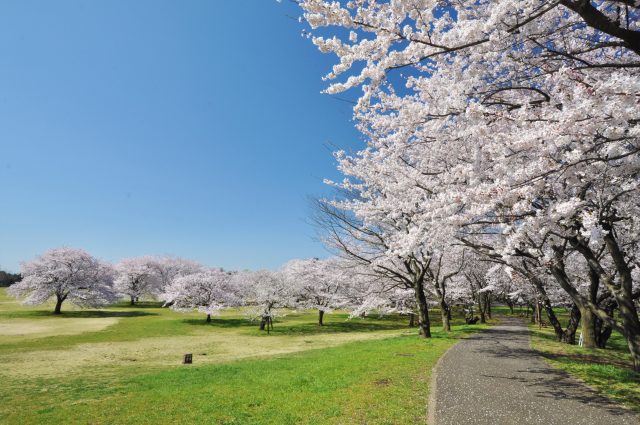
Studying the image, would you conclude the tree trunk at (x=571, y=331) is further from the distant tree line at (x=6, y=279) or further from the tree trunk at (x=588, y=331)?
the distant tree line at (x=6, y=279)

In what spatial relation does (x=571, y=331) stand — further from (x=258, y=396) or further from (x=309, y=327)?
(x=309, y=327)

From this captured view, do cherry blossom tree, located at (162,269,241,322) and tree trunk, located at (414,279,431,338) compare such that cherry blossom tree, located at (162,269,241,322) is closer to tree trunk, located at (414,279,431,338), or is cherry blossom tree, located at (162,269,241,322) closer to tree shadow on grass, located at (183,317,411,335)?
tree shadow on grass, located at (183,317,411,335)

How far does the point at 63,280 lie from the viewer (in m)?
54.3

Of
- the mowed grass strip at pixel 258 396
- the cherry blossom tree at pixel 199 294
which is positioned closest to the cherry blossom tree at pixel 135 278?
the cherry blossom tree at pixel 199 294

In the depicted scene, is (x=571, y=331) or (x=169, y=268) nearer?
(x=571, y=331)

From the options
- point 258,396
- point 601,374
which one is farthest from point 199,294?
point 601,374

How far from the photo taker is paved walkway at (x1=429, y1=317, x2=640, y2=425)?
762 centimetres

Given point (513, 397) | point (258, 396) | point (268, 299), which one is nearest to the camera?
point (513, 397)

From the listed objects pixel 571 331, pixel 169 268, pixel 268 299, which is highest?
pixel 169 268

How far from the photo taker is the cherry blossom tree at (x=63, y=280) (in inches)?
2076

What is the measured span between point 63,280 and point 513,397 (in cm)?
6389

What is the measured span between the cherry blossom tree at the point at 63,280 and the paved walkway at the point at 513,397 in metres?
59.9

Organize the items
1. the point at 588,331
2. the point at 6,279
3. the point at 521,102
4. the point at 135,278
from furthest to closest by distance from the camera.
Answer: the point at 6,279 < the point at 135,278 < the point at 588,331 < the point at 521,102

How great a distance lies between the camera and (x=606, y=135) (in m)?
4.95
